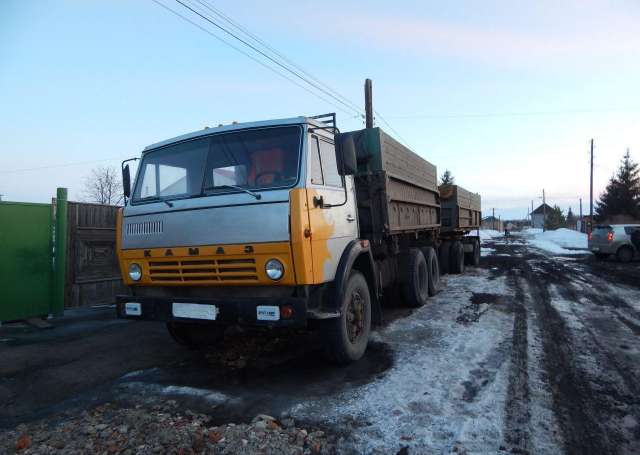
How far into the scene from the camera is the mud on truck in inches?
148

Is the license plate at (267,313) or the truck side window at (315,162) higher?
the truck side window at (315,162)

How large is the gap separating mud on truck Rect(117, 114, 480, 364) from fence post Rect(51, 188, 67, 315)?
343 cm

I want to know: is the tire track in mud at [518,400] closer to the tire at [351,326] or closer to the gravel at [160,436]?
the gravel at [160,436]

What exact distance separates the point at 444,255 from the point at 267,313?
9708 millimetres

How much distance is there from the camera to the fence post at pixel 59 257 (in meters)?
7.45


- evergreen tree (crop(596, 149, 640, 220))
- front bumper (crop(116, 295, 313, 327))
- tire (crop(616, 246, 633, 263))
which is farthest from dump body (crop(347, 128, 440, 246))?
evergreen tree (crop(596, 149, 640, 220))

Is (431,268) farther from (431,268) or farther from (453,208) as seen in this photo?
(453,208)

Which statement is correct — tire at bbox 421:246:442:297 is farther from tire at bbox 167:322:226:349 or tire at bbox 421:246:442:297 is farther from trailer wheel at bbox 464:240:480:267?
trailer wheel at bbox 464:240:480:267

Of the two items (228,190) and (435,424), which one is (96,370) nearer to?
(228,190)

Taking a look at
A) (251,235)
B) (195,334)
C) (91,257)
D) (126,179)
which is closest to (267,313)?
(251,235)

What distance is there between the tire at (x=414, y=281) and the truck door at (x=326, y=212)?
2767 millimetres

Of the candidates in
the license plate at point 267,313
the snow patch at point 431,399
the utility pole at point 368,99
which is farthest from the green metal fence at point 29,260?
the utility pole at point 368,99

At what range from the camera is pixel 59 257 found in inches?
293

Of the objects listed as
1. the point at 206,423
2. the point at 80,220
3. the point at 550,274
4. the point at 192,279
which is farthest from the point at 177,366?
the point at 550,274
